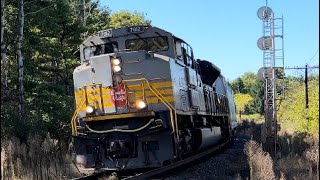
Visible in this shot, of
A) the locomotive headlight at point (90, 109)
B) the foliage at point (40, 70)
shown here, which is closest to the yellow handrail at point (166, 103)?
the locomotive headlight at point (90, 109)

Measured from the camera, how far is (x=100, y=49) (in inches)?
426

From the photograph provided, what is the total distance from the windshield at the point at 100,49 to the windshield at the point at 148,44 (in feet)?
1.12

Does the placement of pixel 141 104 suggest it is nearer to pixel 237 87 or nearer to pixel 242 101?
pixel 242 101

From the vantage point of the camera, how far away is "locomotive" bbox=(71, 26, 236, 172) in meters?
9.45

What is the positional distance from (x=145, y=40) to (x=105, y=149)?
9.33 ft

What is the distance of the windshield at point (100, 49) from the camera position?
1070 cm

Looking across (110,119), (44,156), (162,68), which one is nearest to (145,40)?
(162,68)

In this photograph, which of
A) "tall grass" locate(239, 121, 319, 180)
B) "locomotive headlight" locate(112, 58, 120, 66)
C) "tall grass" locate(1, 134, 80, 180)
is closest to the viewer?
"tall grass" locate(239, 121, 319, 180)

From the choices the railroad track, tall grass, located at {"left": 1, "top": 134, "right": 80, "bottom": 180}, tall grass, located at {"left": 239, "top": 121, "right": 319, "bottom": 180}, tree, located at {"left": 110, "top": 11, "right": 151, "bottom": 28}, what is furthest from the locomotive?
tree, located at {"left": 110, "top": 11, "right": 151, "bottom": 28}

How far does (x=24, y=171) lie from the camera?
9.63m

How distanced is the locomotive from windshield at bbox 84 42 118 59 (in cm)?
2

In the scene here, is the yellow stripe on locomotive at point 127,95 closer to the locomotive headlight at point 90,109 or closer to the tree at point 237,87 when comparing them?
the locomotive headlight at point 90,109

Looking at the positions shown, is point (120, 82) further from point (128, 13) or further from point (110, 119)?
point (128, 13)

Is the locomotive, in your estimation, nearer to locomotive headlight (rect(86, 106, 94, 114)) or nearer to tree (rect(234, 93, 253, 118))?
locomotive headlight (rect(86, 106, 94, 114))
